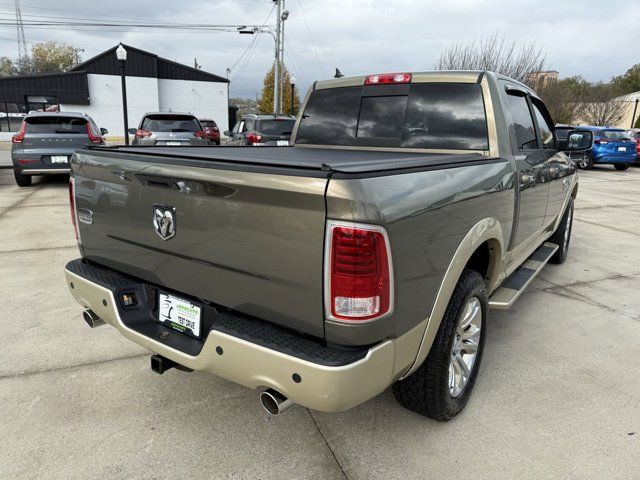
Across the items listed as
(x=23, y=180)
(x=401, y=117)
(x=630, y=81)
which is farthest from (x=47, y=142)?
(x=630, y=81)

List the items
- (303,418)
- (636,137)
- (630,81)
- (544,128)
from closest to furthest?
(303,418), (544,128), (636,137), (630,81)

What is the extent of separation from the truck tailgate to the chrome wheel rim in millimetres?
1103

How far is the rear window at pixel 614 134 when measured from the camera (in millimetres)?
17484

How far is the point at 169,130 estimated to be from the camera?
1235cm

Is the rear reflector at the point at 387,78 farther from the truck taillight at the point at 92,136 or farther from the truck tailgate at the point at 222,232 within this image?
the truck taillight at the point at 92,136

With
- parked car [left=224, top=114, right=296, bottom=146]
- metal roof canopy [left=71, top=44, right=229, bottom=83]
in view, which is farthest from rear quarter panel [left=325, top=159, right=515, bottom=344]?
metal roof canopy [left=71, top=44, right=229, bottom=83]

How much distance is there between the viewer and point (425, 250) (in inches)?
77.9

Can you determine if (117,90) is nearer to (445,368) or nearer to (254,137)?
(254,137)

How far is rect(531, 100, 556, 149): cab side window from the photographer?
4133 millimetres

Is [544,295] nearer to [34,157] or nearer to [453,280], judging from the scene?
[453,280]

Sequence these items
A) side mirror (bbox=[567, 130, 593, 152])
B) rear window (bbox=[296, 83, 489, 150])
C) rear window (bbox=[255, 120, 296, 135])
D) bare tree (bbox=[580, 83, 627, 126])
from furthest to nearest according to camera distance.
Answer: bare tree (bbox=[580, 83, 627, 126]) < rear window (bbox=[255, 120, 296, 135]) < side mirror (bbox=[567, 130, 593, 152]) < rear window (bbox=[296, 83, 489, 150])

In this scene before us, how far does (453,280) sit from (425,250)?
361 mm

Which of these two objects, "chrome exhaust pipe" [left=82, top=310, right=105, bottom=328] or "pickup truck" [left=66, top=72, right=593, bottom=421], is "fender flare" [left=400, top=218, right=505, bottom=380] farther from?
"chrome exhaust pipe" [left=82, top=310, right=105, bottom=328]

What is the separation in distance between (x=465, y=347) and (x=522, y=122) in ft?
6.35
